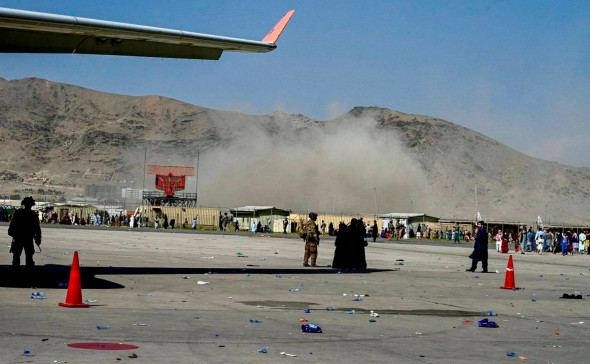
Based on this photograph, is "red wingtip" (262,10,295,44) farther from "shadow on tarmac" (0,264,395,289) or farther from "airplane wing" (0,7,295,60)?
"shadow on tarmac" (0,264,395,289)

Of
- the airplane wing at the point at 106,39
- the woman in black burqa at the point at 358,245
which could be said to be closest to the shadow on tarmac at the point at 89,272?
the woman in black burqa at the point at 358,245

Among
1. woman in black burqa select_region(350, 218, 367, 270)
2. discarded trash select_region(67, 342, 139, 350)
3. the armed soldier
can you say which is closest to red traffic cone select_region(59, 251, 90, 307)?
discarded trash select_region(67, 342, 139, 350)

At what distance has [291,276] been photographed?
2564cm

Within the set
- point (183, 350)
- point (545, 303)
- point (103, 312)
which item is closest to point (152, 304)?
point (103, 312)

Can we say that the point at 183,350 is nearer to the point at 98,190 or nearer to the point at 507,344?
the point at 507,344

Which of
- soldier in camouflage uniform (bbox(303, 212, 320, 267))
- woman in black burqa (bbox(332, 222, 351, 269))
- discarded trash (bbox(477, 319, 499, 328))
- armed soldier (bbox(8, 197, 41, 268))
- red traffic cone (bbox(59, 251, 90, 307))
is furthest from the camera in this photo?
→ woman in black burqa (bbox(332, 222, 351, 269))

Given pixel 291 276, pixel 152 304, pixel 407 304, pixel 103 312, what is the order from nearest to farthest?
pixel 103 312 < pixel 152 304 < pixel 407 304 < pixel 291 276

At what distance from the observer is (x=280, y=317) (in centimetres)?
1542

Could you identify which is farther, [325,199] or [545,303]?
[325,199]

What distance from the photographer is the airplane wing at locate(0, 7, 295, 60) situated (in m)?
20.6

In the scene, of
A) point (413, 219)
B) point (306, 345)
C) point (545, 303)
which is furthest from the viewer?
point (413, 219)

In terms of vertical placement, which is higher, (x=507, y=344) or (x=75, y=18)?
(x=75, y=18)

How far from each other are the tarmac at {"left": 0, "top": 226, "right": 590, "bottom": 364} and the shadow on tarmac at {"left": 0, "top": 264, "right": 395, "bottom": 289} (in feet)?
0.11

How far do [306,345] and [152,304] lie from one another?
5.03 metres
